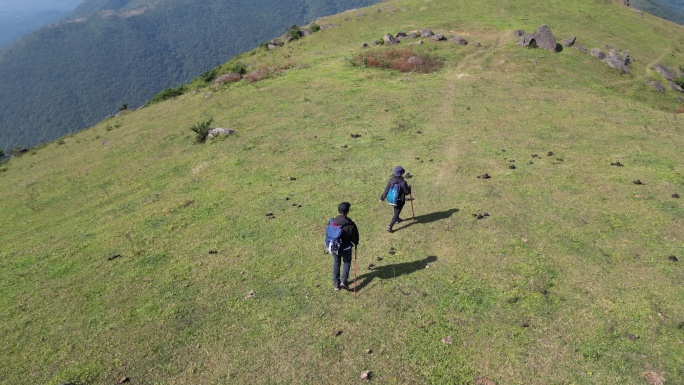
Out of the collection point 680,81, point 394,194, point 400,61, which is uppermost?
point 394,194

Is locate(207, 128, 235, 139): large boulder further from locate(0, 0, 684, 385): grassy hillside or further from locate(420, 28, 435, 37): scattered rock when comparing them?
locate(420, 28, 435, 37): scattered rock

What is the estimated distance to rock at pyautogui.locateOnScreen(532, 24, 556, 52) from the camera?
42.6 m

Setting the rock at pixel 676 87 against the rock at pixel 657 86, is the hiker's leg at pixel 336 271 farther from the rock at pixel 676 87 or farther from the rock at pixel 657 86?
the rock at pixel 676 87

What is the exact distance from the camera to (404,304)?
1238 cm

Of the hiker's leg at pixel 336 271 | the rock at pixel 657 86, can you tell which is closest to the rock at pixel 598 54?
the rock at pixel 657 86

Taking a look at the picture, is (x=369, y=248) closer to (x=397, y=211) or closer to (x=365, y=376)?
(x=397, y=211)

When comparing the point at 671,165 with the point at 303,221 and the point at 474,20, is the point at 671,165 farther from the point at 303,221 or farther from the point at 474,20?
the point at 474,20

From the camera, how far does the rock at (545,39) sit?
4259 cm

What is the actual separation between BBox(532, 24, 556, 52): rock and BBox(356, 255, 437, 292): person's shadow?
124ft

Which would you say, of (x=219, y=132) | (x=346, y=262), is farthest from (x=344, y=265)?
(x=219, y=132)

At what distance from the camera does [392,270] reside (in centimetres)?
1402

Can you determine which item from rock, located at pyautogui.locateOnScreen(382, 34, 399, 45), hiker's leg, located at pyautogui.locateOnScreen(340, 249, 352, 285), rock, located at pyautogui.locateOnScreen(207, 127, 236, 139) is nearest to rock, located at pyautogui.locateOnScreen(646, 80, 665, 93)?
rock, located at pyautogui.locateOnScreen(382, 34, 399, 45)

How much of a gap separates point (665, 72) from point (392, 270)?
45.1 m

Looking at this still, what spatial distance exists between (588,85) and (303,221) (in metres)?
31.0
